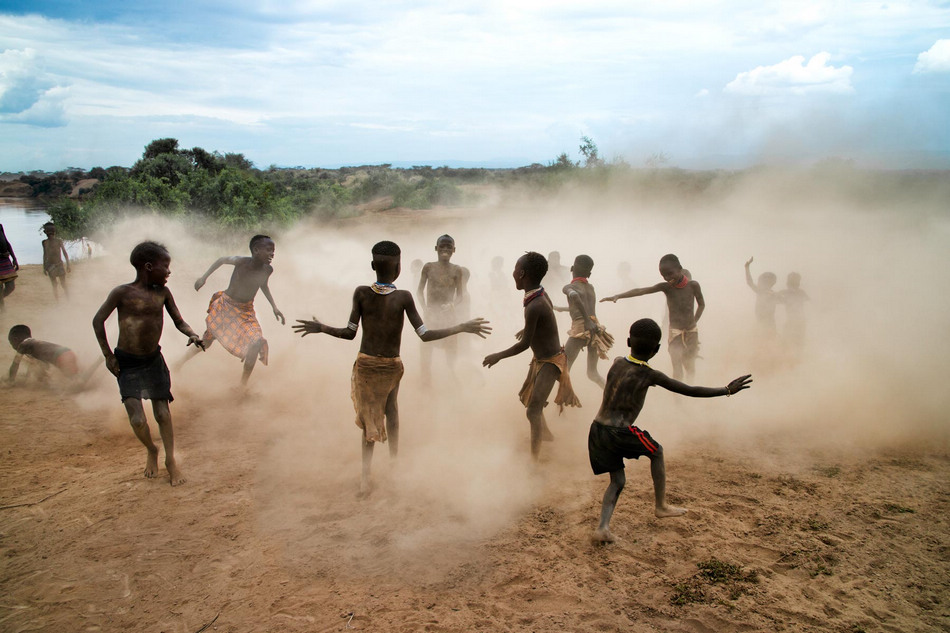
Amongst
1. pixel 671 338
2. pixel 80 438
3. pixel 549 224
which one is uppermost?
pixel 549 224

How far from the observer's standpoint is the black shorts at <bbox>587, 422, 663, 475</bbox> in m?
4.03

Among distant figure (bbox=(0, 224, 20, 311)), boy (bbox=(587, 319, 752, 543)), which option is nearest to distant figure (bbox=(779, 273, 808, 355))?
boy (bbox=(587, 319, 752, 543))

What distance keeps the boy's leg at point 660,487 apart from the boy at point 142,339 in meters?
3.88

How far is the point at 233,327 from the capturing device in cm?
698

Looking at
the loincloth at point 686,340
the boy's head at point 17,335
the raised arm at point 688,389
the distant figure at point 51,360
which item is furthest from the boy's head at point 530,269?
the boy's head at point 17,335

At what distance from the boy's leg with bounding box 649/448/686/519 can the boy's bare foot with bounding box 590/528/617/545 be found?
50 cm

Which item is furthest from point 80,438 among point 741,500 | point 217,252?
point 217,252

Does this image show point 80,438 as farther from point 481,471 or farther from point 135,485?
point 481,471

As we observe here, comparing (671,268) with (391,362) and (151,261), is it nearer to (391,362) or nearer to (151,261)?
(391,362)

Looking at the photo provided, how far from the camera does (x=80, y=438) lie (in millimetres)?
6156

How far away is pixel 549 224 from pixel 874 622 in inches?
705

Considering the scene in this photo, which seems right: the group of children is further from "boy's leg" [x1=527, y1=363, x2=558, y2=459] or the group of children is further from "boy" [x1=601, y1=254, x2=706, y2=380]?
"boy" [x1=601, y1=254, x2=706, y2=380]

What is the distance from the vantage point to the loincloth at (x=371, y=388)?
15.9 ft

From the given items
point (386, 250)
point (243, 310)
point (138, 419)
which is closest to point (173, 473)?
point (138, 419)
